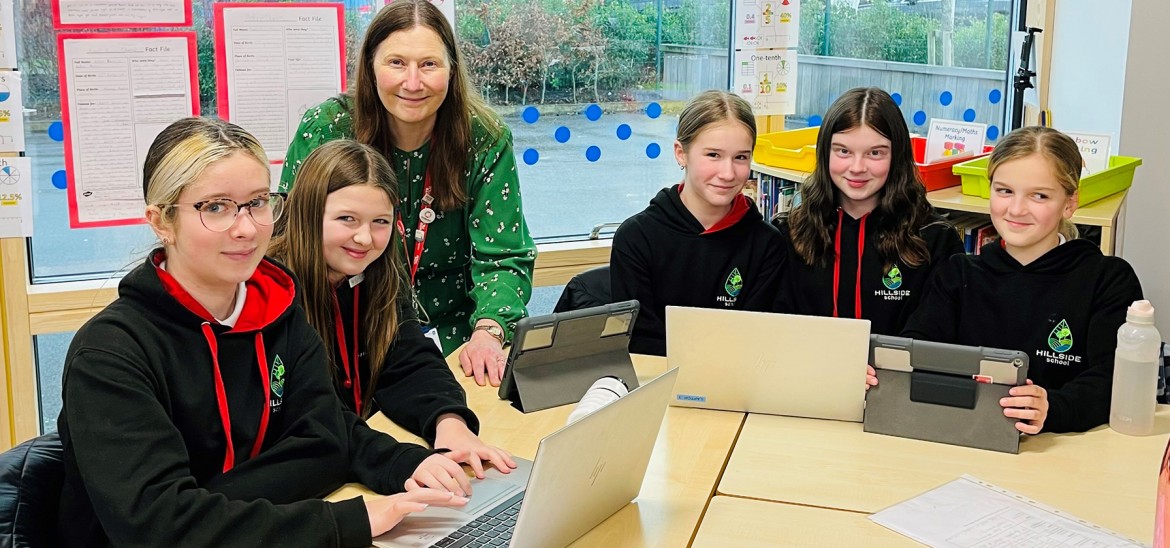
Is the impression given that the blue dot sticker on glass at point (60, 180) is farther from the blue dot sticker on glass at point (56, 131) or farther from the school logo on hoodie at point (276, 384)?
the school logo on hoodie at point (276, 384)

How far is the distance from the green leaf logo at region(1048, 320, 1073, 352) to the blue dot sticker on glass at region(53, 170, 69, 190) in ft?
8.33

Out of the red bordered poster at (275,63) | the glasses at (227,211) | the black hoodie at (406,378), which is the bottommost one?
the black hoodie at (406,378)

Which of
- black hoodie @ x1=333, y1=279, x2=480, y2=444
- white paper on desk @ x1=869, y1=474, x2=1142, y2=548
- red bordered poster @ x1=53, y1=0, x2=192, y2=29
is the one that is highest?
red bordered poster @ x1=53, y1=0, x2=192, y2=29

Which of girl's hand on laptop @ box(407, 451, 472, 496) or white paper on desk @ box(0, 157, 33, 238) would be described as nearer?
girl's hand on laptop @ box(407, 451, 472, 496)

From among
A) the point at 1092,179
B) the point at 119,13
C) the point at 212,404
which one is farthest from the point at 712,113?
the point at 119,13

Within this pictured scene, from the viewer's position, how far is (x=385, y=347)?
6.74ft

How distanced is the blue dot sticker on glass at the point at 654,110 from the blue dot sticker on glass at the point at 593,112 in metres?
0.18

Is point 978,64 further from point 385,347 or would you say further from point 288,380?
point 288,380

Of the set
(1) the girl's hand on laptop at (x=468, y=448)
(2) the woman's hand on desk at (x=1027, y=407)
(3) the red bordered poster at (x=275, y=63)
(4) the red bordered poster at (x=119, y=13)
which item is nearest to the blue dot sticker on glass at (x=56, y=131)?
(4) the red bordered poster at (x=119, y=13)

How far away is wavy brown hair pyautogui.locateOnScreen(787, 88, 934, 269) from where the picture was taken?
2.56m

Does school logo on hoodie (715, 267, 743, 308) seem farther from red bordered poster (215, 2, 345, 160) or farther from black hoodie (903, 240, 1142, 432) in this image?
red bordered poster (215, 2, 345, 160)

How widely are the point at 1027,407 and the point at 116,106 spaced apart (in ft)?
7.99

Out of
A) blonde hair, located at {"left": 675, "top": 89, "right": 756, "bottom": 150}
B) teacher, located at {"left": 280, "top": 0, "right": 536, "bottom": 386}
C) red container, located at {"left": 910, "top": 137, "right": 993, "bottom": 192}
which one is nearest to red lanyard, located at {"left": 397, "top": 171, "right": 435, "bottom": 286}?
teacher, located at {"left": 280, "top": 0, "right": 536, "bottom": 386}

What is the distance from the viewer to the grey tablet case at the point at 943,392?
1.80 m
